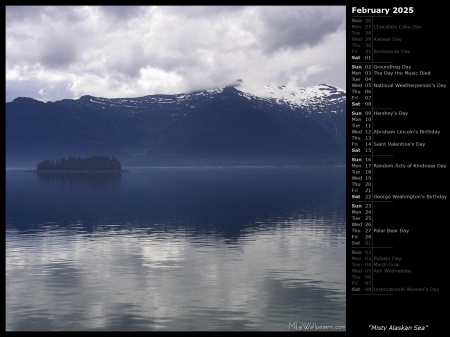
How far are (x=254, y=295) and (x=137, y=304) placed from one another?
1254cm

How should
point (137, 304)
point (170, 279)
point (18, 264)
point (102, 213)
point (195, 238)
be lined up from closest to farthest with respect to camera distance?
point (137, 304), point (170, 279), point (18, 264), point (195, 238), point (102, 213)
